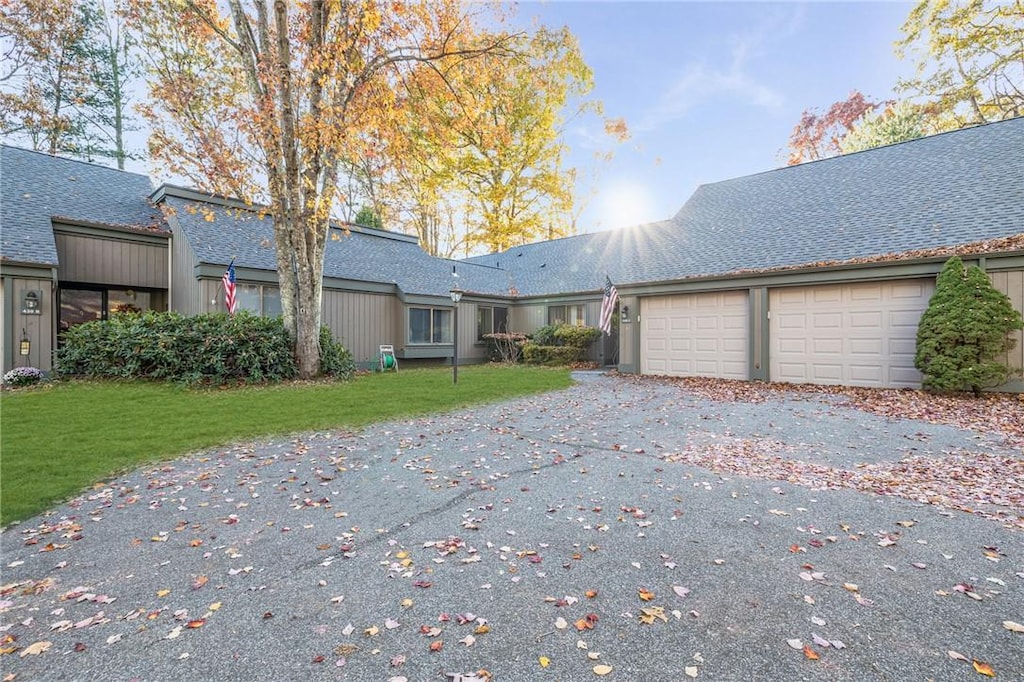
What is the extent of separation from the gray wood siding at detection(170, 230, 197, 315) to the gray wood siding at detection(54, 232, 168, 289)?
1.42 feet

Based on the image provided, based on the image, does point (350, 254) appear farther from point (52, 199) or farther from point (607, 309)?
point (607, 309)

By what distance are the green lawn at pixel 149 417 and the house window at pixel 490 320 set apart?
6.46 metres

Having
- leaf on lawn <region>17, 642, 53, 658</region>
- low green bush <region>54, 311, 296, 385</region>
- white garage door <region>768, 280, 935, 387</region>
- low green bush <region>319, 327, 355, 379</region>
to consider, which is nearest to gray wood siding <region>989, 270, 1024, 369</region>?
white garage door <region>768, 280, 935, 387</region>

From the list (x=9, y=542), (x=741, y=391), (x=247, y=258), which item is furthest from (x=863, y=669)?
(x=247, y=258)

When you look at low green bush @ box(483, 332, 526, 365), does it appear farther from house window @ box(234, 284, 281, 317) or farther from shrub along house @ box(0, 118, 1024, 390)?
house window @ box(234, 284, 281, 317)

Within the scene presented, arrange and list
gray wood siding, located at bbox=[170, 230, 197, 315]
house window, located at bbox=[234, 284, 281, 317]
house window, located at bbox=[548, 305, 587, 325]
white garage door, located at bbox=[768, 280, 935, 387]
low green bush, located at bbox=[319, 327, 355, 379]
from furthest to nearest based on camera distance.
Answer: house window, located at bbox=[548, 305, 587, 325] < house window, located at bbox=[234, 284, 281, 317] < gray wood siding, located at bbox=[170, 230, 197, 315] < low green bush, located at bbox=[319, 327, 355, 379] < white garage door, located at bbox=[768, 280, 935, 387]

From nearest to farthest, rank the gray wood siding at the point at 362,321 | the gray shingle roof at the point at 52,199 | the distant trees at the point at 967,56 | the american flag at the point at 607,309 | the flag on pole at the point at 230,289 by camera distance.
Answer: the gray shingle roof at the point at 52,199
the flag on pole at the point at 230,289
the american flag at the point at 607,309
the gray wood siding at the point at 362,321
the distant trees at the point at 967,56

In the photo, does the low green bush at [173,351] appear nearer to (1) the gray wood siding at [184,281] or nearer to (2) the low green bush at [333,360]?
(2) the low green bush at [333,360]

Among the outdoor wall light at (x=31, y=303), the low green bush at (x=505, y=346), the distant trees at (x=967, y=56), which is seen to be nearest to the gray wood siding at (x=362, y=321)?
the low green bush at (x=505, y=346)

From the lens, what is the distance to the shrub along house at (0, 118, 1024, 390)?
913 centimetres

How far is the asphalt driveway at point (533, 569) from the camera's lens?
1.87 metres

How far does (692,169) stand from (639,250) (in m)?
8.77

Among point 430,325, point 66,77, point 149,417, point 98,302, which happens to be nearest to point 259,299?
point 98,302

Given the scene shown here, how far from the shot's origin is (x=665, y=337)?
39.6 ft
